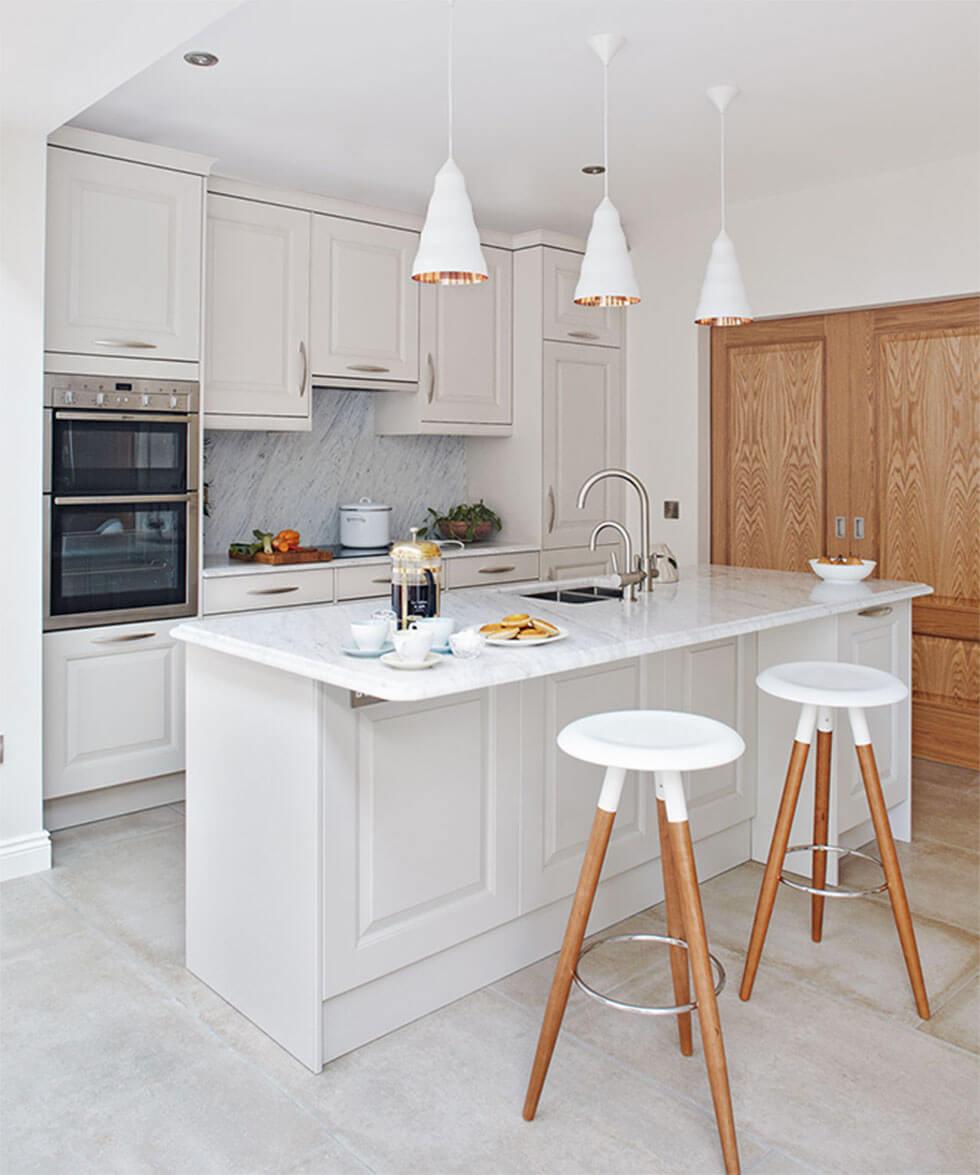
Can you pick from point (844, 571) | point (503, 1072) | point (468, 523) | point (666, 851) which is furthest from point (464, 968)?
point (468, 523)

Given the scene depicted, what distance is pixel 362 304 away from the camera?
4.46m

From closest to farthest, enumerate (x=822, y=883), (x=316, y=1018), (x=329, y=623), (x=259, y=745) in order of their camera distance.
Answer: (x=316, y=1018) < (x=259, y=745) < (x=329, y=623) < (x=822, y=883)

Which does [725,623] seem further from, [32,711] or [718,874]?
Result: [32,711]

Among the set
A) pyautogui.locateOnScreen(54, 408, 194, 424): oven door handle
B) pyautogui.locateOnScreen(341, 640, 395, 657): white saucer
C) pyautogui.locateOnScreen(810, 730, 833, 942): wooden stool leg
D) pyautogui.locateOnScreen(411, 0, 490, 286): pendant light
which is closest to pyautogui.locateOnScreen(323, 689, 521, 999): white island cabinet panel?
pyautogui.locateOnScreen(341, 640, 395, 657): white saucer

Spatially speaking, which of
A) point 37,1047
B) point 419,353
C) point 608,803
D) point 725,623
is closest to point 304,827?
point 608,803

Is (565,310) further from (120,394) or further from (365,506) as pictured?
(120,394)

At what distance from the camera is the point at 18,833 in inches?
127

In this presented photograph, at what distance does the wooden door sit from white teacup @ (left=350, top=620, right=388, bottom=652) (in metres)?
3.29

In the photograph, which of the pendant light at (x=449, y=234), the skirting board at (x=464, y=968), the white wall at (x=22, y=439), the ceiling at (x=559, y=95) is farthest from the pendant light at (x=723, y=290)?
the white wall at (x=22, y=439)

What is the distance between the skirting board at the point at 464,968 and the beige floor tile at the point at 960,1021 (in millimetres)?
815

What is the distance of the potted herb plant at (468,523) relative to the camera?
5.11 meters

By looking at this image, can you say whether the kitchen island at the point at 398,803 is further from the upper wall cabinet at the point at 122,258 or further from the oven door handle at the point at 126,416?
the upper wall cabinet at the point at 122,258

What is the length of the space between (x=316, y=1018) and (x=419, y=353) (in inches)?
128

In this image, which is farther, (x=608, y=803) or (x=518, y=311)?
(x=518, y=311)
